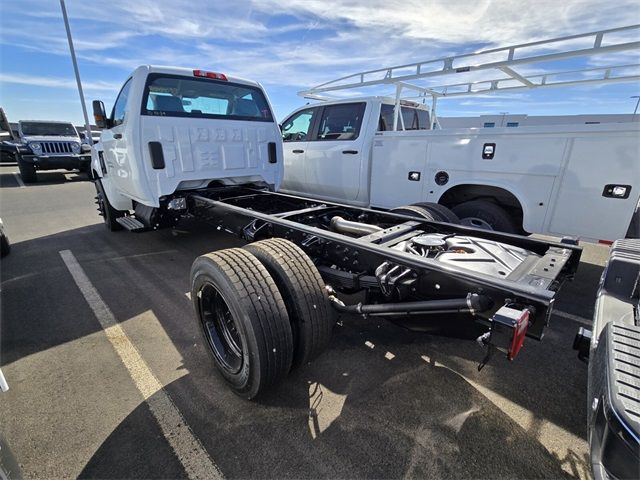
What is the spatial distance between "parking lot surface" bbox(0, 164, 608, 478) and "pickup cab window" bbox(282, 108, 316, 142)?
3800 millimetres

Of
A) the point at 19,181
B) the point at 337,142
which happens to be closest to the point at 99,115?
the point at 337,142

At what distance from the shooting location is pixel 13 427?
2.02 m

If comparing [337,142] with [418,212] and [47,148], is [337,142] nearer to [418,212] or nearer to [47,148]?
[418,212]

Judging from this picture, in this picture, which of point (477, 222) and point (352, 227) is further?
point (477, 222)

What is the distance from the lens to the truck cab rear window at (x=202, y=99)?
4.06 meters

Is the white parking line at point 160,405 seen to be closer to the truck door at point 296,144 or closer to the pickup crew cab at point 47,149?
the truck door at point 296,144

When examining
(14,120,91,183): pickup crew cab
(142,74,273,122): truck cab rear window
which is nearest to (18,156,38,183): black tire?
(14,120,91,183): pickup crew cab

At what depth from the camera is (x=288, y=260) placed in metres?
2.22

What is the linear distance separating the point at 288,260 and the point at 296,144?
170 inches

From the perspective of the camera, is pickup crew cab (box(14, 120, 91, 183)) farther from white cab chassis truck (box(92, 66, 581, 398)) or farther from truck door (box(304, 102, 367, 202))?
truck door (box(304, 102, 367, 202))

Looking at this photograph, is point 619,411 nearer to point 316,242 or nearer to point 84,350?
point 316,242

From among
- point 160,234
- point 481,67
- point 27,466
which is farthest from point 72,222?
point 481,67

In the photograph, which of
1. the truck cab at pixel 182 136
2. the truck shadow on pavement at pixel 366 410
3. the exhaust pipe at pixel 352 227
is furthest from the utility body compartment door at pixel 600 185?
the truck cab at pixel 182 136

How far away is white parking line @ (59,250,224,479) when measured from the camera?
5.86ft
